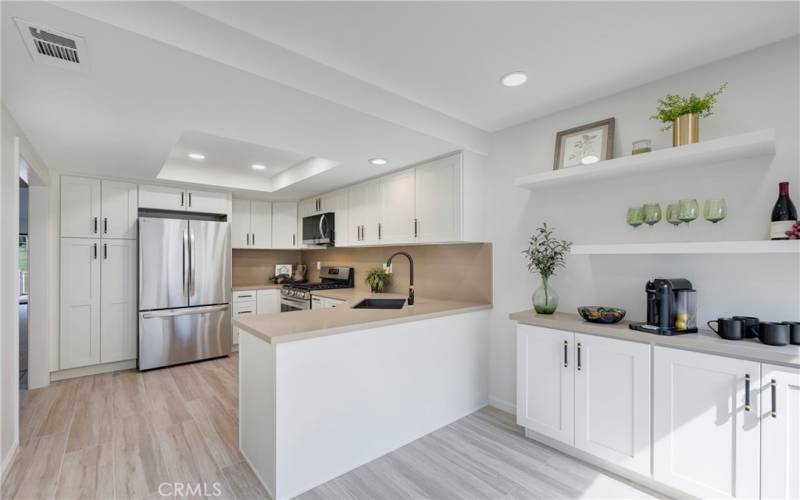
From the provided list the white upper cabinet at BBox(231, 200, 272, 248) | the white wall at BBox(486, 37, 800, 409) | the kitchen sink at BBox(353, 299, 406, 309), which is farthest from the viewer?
the white upper cabinet at BBox(231, 200, 272, 248)

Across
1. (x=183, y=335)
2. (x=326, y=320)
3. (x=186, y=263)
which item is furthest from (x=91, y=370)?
(x=326, y=320)

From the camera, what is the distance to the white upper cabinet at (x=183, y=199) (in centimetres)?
414

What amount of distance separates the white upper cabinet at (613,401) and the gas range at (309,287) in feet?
10.3

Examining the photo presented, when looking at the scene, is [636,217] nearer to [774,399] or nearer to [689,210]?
[689,210]

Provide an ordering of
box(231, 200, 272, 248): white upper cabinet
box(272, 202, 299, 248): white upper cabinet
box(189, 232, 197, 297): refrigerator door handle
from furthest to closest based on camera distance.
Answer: box(272, 202, 299, 248): white upper cabinet
box(231, 200, 272, 248): white upper cabinet
box(189, 232, 197, 297): refrigerator door handle

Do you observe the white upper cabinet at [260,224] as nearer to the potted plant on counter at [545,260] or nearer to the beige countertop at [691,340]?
the potted plant on counter at [545,260]

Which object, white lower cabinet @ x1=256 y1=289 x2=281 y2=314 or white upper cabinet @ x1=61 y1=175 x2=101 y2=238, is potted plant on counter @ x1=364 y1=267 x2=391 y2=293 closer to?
white lower cabinet @ x1=256 y1=289 x2=281 y2=314

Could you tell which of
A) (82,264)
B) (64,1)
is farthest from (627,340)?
(82,264)

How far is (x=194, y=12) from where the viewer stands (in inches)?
61.8

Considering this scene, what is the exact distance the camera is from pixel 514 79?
7.22 feet

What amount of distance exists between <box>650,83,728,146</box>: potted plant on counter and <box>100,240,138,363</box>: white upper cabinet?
5188 millimetres

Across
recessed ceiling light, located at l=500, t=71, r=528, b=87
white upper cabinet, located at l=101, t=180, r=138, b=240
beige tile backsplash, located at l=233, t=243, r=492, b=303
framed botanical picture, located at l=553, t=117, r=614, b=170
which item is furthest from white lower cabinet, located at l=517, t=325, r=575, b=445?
white upper cabinet, located at l=101, t=180, r=138, b=240

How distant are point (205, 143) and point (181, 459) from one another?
2649 millimetres

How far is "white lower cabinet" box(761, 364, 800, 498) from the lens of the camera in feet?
5.07
